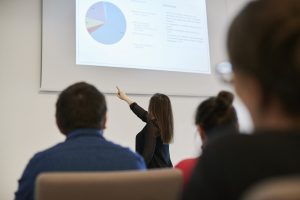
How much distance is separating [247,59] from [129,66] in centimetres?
279

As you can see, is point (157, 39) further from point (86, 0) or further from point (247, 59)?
point (247, 59)

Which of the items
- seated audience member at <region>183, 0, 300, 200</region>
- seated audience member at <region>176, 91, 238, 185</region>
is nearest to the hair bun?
seated audience member at <region>176, 91, 238, 185</region>

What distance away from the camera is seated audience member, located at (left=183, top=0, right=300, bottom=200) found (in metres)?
0.54

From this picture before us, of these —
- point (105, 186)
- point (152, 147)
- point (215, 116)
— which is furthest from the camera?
point (152, 147)

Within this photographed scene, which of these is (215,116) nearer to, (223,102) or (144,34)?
(223,102)

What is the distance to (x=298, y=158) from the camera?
20.8 inches

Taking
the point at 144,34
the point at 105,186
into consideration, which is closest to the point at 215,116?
the point at 105,186

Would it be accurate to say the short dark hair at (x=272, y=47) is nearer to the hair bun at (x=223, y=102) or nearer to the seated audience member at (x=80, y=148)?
the seated audience member at (x=80, y=148)

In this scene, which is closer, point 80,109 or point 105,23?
point 80,109

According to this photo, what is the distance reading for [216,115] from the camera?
1.48m

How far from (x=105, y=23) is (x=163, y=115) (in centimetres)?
119

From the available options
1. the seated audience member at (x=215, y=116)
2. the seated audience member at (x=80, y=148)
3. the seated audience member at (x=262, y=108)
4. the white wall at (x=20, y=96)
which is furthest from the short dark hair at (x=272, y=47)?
the white wall at (x=20, y=96)

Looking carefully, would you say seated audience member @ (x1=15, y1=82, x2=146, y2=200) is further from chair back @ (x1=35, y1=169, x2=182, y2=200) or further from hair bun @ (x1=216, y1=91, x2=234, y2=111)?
hair bun @ (x1=216, y1=91, x2=234, y2=111)

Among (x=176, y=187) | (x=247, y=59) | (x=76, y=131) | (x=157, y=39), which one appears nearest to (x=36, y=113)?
(x=157, y=39)
